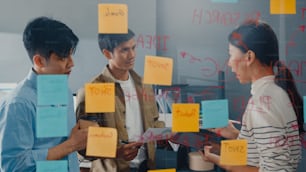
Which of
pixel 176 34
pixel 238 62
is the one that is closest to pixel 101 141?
pixel 176 34

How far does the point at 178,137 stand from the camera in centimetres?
137

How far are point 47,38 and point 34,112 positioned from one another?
259mm

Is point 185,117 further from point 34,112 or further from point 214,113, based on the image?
point 34,112

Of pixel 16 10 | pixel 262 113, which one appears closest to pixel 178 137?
pixel 262 113

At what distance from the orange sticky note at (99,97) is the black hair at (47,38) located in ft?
0.50

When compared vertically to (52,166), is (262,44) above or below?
above

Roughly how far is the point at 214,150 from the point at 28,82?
2.34 feet

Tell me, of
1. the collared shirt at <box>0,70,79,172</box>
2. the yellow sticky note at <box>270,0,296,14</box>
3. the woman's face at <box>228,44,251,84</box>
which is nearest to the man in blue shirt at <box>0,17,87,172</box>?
the collared shirt at <box>0,70,79,172</box>

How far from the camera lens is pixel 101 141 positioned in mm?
1317

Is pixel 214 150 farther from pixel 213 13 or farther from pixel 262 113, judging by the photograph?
pixel 213 13

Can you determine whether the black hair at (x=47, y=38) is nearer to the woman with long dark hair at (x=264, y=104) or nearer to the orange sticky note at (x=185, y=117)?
the orange sticky note at (x=185, y=117)

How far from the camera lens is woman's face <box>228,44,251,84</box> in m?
1.38

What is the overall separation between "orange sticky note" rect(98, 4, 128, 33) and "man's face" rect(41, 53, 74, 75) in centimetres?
16

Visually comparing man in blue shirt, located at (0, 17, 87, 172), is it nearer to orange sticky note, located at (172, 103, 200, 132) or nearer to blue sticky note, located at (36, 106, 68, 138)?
blue sticky note, located at (36, 106, 68, 138)
